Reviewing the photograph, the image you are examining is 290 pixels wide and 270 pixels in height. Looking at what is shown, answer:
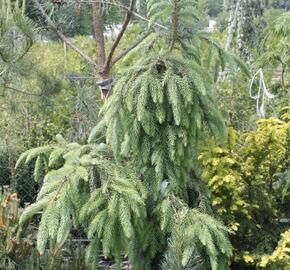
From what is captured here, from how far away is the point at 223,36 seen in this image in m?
10.3

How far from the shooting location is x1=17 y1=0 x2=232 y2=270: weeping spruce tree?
292 centimetres

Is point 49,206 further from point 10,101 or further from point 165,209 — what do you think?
point 10,101

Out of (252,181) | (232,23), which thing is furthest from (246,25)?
(252,181)

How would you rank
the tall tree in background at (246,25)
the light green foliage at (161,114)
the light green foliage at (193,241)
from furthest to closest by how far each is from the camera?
the tall tree in background at (246,25) < the light green foliage at (161,114) < the light green foliage at (193,241)

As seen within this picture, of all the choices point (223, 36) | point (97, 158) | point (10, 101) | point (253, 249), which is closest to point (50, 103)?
point (10, 101)

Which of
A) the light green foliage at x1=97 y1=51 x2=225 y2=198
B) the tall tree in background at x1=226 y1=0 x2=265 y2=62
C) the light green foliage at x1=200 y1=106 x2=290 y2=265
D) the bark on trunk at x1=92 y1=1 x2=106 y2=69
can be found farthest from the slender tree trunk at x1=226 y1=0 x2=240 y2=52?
the light green foliage at x1=97 y1=51 x2=225 y2=198

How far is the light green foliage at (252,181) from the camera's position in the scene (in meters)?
3.67

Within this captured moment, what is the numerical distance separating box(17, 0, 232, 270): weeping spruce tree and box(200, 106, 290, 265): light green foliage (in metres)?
0.29

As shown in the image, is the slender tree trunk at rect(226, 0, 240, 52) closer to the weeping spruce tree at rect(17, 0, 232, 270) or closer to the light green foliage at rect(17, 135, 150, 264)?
the weeping spruce tree at rect(17, 0, 232, 270)

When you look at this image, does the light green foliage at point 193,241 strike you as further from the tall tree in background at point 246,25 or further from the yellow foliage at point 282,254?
the tall tree in background at point 246,25

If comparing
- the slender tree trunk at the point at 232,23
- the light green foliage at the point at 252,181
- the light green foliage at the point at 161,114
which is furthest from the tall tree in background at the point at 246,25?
the light green foliage at the point at 161,114

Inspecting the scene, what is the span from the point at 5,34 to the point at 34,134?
6.86 ft

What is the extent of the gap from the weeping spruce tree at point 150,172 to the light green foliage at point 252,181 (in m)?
0.29

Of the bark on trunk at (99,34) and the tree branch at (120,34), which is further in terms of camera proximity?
the bark on trunk at (99,34)
